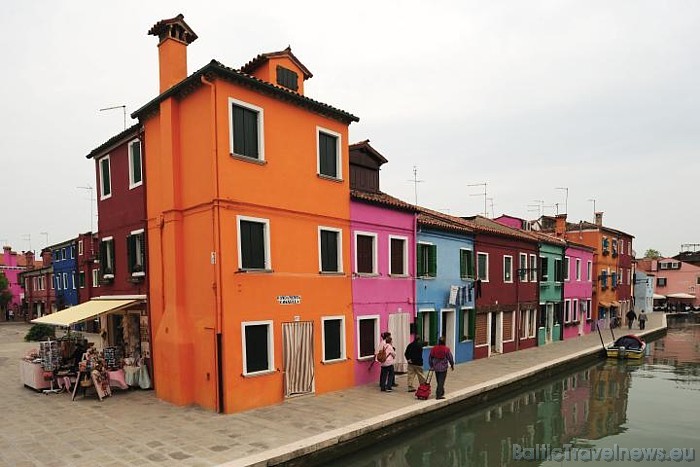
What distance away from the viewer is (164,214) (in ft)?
40.3

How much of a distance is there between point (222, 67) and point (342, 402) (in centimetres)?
890

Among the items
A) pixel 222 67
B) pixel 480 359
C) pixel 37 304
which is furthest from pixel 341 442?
pixel 37 304

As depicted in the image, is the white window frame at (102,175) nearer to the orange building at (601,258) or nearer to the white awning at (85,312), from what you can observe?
the white awning at (85,312)

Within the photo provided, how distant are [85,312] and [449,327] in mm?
13298

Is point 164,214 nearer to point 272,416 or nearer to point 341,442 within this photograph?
point 272,416

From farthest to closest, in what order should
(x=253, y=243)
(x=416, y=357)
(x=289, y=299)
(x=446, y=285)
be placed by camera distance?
(x=446, y=285), (x=416, y=357), (x=289, y=299), (x=253, y=243)

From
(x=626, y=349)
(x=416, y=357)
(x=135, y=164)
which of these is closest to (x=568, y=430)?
(x=416, y=357)

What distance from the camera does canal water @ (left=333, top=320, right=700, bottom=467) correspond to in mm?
10383

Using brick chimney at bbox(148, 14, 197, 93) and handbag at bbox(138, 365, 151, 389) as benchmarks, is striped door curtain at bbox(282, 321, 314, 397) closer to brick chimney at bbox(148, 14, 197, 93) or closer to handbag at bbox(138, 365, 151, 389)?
handbag at bbox(138, 365, 151, 389)

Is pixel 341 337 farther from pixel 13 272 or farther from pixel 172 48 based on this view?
pixel 13 272

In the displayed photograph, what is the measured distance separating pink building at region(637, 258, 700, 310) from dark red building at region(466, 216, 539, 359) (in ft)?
174

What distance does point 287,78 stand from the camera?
12.9 m

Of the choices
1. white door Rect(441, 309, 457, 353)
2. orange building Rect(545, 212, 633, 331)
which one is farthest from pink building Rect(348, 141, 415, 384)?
orange building Rect(545, 212, 633, 331)

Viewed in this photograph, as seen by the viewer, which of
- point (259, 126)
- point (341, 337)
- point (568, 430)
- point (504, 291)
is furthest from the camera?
point (504, 291)
